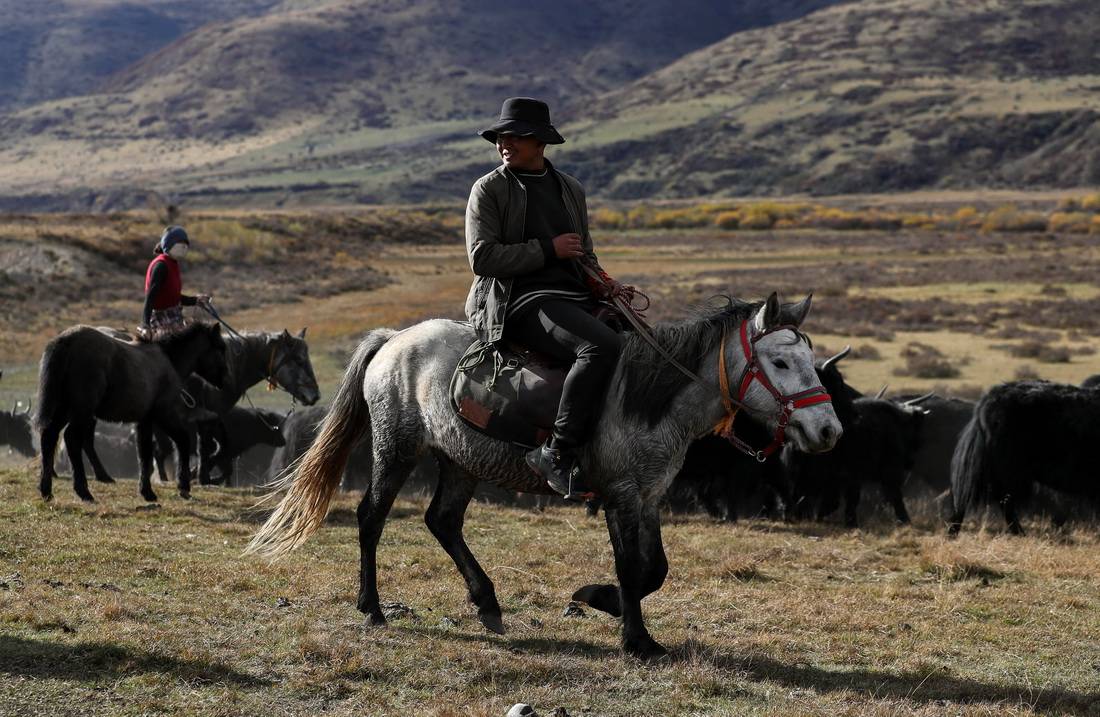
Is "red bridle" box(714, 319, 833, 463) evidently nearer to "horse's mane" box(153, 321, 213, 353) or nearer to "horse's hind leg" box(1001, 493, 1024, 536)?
"horse's hind leg" box(1001, 493, 1024, 536)

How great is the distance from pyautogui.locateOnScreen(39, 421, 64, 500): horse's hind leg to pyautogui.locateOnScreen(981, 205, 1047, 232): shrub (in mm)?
74002

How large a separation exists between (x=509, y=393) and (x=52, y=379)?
5.74 metres

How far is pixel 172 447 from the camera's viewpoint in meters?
13.4

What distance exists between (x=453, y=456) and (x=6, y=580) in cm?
281

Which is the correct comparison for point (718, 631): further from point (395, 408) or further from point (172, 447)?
point (172, 447)

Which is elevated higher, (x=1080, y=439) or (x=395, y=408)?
(x=395, y=408)

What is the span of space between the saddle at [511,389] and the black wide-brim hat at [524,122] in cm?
97

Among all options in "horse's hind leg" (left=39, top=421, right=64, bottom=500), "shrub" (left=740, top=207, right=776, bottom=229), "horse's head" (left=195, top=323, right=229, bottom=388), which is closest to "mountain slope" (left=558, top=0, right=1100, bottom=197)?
"shrub" (left=740, top=207, right=776, bottom=229)

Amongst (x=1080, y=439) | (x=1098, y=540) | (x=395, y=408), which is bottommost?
(x=1098, y=540)

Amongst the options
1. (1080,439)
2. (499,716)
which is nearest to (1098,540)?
(1080,439)

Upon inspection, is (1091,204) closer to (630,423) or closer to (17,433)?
(17,433)

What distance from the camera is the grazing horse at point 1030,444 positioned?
33.6 ft

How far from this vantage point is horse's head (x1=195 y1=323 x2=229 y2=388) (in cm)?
1192

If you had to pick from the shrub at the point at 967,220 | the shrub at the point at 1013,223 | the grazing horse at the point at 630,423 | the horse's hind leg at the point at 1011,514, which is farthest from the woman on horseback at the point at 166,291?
the shrub at the point at 967,220
